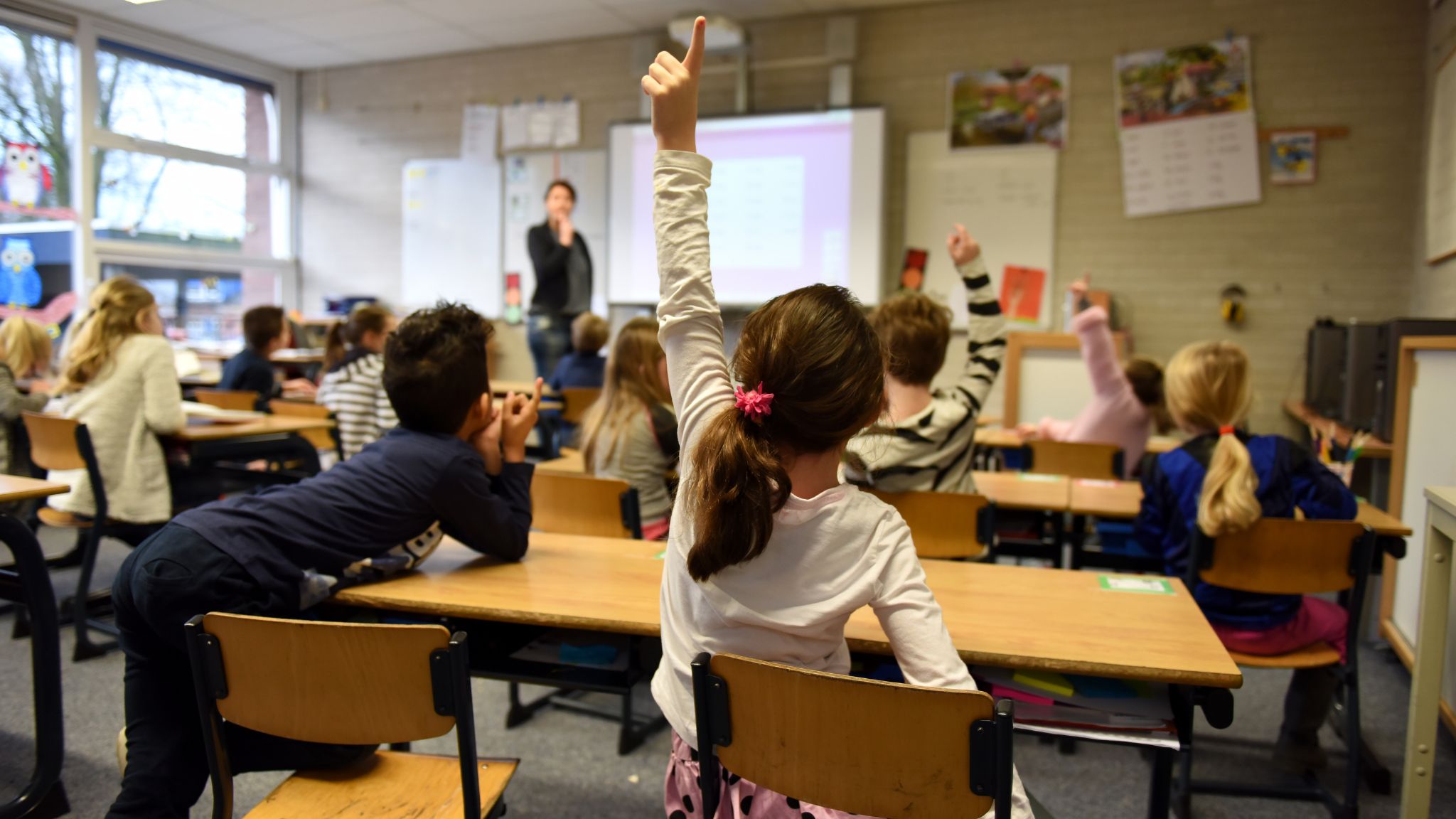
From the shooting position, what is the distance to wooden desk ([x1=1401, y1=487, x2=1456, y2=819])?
1.52 m

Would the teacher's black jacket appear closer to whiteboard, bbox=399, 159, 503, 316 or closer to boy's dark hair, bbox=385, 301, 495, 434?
whiteboard, bbox=399, 159, 503, 316

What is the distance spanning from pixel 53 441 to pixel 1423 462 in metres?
4.07

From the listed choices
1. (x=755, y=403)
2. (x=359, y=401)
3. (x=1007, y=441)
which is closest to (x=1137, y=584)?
(x=755, y=403)

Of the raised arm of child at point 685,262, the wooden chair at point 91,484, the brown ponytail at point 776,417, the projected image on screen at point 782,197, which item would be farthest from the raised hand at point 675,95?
the projected image on screen at point 782,197

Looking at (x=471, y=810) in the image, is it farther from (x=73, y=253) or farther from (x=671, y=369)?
(x=73, y=253)

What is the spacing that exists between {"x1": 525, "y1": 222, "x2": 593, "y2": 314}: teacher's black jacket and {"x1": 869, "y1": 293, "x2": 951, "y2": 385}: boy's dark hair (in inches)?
165

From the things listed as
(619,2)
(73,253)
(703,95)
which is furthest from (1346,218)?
(73,253)

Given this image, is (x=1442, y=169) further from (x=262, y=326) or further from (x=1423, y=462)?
(x=262, y=326)

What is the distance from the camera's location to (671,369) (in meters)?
1.13

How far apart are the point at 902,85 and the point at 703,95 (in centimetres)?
137

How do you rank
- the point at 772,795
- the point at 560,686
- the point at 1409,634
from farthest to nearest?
the point at 1409,634 < the point at 560,686 < the point at 772,795

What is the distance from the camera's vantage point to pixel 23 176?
5.85m

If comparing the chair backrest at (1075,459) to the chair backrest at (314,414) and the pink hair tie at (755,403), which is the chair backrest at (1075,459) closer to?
the pink hair tie at (755,403)

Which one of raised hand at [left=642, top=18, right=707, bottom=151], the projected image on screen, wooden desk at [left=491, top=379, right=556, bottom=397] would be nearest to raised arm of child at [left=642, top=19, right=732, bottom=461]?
raised hand at [left=642, top=18, right=707, bottom=151]
